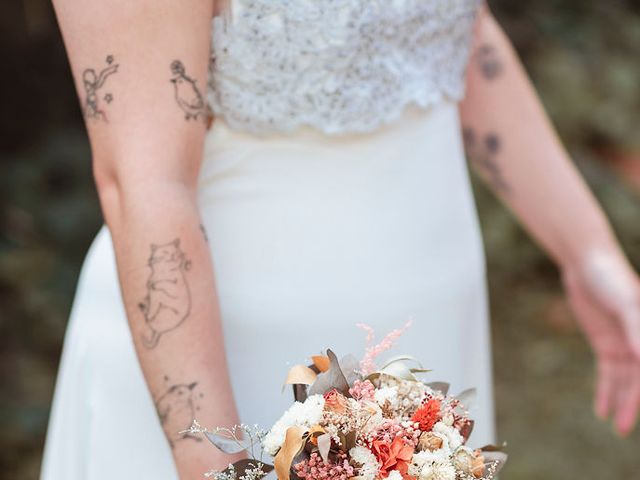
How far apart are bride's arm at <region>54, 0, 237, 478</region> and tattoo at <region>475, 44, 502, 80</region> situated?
2.90 feet

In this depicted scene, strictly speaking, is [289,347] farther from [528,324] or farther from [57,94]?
[528,324]

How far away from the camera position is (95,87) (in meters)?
1.41

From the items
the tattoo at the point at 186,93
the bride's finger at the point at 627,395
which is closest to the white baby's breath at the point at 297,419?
the tattoo at the point at 186,93

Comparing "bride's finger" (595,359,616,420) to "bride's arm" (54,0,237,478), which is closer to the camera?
"bride's arm" (54,0,237,478)

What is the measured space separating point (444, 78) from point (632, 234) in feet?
11.9

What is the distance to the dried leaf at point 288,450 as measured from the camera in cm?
106

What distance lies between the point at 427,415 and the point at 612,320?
1.13 m

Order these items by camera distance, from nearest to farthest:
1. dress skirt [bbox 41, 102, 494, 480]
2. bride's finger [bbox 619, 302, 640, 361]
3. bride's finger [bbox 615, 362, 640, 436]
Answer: dress skirt [bbox 41, 102, 494, 480]
bride's finger [bbox 619, 302, 640, 361]
bride's finger [bbox 615, 362, 640, 436]

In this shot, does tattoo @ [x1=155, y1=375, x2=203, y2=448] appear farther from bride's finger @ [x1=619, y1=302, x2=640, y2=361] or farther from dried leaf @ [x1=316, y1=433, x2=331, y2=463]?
bride's finger @ [x1=619, y1=302, x2=640, y2=361]

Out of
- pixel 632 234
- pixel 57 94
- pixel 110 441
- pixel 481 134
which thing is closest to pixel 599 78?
pixel 632 234

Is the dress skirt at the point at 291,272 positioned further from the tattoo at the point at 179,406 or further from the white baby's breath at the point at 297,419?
the white baby's breath at the point at 297,419

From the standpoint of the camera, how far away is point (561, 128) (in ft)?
17.3

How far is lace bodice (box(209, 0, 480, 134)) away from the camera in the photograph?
1539 mm

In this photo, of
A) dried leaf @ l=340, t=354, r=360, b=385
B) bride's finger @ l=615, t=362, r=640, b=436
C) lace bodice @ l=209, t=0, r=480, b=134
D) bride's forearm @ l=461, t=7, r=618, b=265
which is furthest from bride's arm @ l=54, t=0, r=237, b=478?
bride's finger @ l=615, t=362, r=640, b=436
